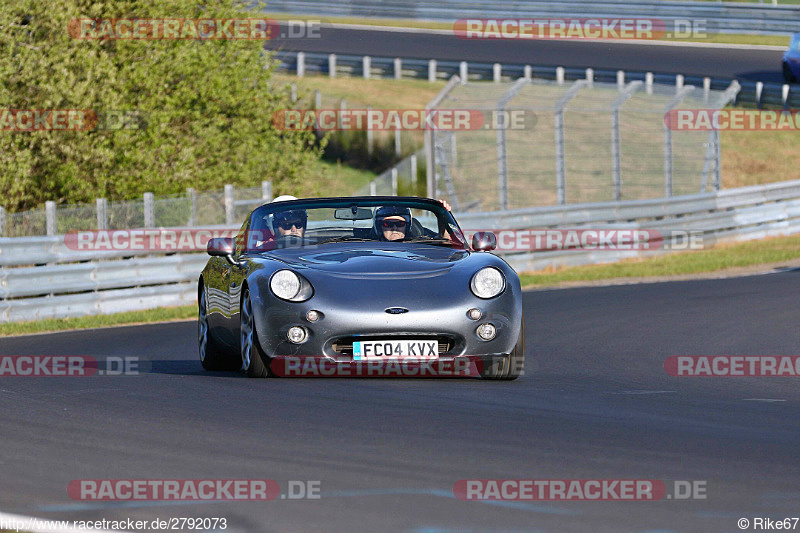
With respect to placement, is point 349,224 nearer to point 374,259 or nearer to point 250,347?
point 374,259

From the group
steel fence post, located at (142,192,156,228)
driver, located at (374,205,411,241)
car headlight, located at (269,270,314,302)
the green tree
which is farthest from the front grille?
the green tree

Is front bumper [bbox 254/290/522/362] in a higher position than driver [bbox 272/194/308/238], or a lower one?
lower

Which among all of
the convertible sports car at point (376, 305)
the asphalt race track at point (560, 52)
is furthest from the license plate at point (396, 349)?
the asphalt race track at point (560, 52)

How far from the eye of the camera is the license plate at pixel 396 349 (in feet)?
27.8

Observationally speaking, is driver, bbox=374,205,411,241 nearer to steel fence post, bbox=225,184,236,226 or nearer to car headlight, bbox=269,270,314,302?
car headlight, bbox=269,270,314,302

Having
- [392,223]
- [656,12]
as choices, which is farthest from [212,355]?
[656,12]

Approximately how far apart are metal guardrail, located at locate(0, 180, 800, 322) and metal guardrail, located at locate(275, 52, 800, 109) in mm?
11727

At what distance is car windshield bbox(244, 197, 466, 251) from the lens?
9797mm

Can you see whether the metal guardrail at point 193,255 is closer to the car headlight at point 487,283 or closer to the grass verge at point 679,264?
the grass verge at point 679,264

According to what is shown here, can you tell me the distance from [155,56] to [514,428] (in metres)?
18.7

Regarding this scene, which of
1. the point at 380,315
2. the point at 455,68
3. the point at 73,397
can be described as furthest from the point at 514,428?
the point at 455,68

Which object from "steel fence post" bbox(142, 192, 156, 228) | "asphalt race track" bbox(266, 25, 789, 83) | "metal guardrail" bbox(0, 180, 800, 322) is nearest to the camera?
"metal guardrail" bbox(0, 180, 800, 322)

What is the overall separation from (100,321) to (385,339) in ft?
28.7

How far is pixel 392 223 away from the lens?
32.4 feet
